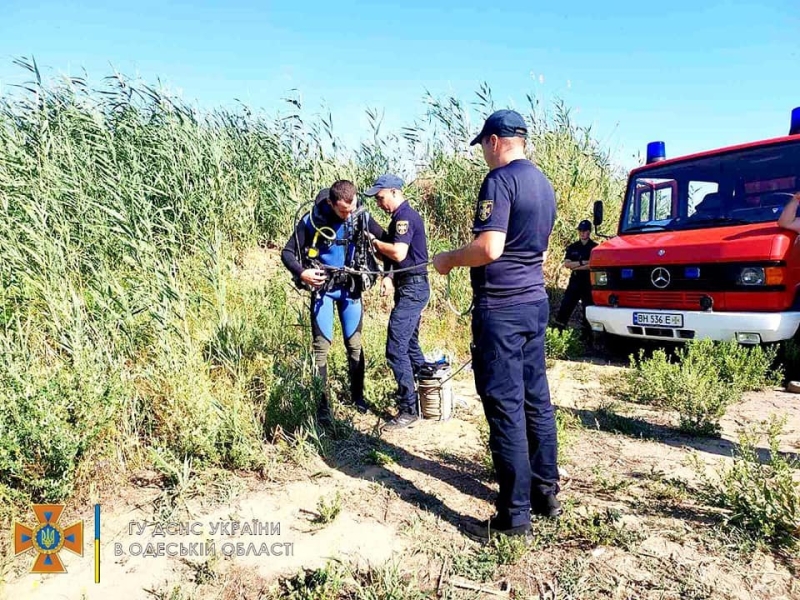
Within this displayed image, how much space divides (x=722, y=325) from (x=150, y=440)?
4940 millimetres

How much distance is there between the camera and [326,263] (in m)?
4.19

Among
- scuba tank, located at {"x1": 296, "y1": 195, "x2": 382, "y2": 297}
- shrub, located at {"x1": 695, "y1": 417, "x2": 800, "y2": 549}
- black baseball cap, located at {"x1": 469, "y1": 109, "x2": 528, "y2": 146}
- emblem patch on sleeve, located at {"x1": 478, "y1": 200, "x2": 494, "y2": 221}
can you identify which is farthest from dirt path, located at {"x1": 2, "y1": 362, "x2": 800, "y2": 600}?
black baseball cap, located at {"x1": 469, "y1": 109, "x2": 528, "y2": 146}

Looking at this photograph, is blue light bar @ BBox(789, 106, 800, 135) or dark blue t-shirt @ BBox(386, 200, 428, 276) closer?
dark blue t-shirt @ BBox(386, 200, 428, 276)

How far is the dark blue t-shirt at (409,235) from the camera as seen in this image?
167 inches

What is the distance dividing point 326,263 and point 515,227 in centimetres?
197

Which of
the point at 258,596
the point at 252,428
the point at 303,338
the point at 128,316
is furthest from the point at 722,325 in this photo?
the point at 128,316

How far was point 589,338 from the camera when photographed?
7.21 meters

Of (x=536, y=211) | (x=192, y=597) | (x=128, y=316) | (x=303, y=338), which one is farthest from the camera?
(x=303, y=338)

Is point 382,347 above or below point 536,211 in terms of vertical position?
below

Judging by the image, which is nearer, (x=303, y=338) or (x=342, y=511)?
(x=342, y=511)

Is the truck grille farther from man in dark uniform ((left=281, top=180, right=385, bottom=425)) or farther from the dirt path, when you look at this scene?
man in dark uniform ((left=281, top=180, right=385, bottom=425))

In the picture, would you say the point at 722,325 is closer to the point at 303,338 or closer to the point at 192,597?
the point at 303,338

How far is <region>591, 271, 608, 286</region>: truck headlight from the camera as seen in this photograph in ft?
20.1

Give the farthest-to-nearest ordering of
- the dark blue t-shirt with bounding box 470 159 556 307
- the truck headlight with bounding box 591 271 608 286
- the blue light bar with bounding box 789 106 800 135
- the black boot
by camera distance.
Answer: the truck headlight with bounding box 591 271 608 286 < the blue light bar with bounding box 789 106 800 135 < the black boot < the dark blue t-shirt with bounding box 470 159 556 307
